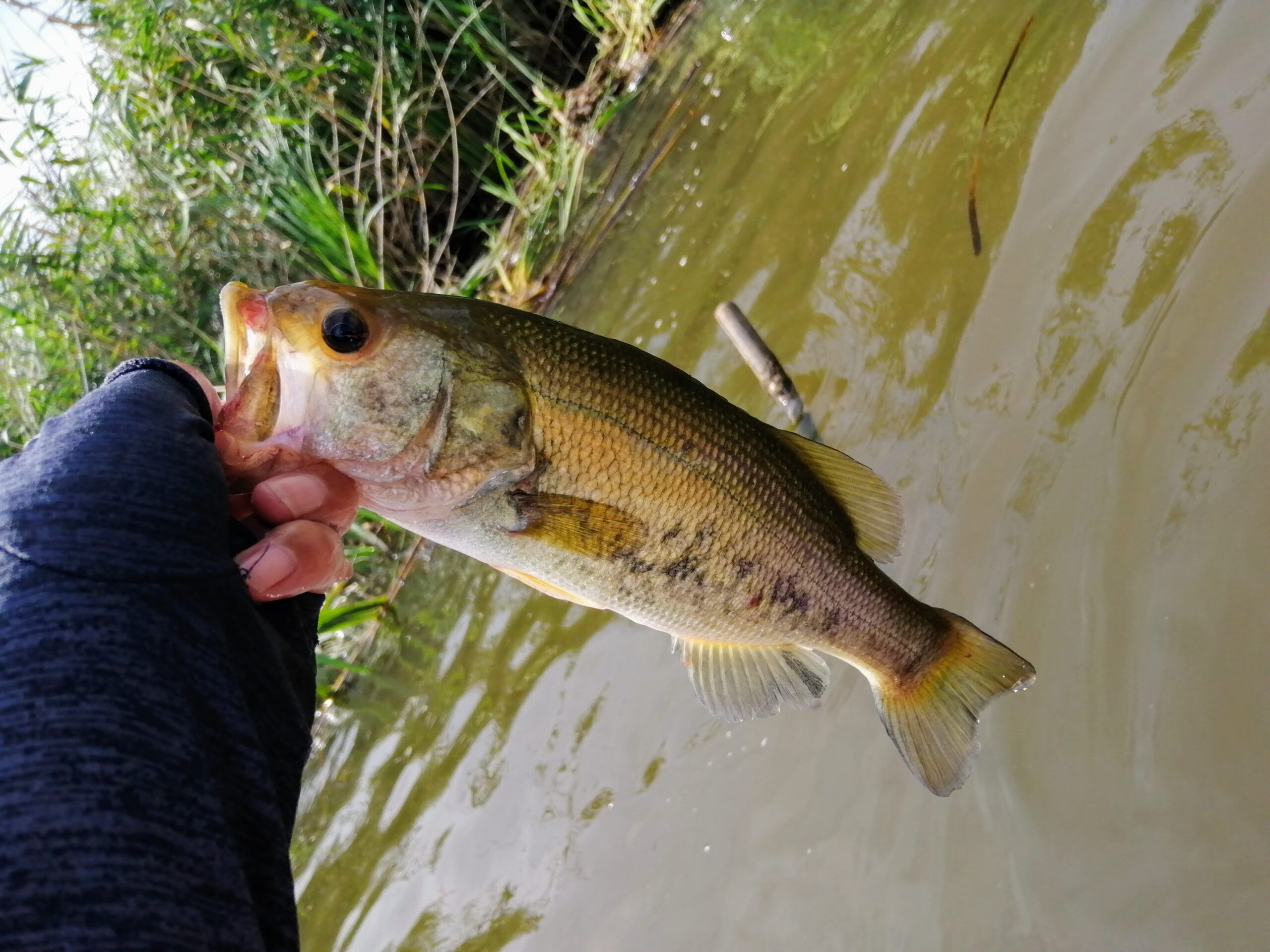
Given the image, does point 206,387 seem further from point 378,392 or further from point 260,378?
point 378,392

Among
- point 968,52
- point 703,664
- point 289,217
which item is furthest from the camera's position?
point 289,217

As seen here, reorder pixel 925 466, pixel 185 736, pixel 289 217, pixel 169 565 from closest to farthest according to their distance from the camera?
pixel 185 736 < pixel 169 565 < pixel 925 466 < pixel 289 217

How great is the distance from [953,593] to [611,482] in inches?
62.9

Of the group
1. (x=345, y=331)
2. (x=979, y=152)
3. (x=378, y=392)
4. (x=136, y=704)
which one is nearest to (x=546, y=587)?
(x=378, y=392)

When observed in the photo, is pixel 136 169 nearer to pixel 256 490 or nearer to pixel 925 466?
pixel 256 490

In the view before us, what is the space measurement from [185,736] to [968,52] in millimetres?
4341

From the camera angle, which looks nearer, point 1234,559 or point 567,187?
point 1234,559

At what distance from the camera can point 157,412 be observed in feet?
4.71

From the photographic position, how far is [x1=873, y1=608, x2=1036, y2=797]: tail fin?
2121 mm

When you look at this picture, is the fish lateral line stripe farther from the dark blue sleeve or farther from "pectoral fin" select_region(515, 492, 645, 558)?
the dark blue sleeve

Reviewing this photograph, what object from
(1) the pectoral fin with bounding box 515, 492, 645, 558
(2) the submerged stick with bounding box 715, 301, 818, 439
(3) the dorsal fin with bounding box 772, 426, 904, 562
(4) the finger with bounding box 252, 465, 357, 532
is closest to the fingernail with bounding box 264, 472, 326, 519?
(4) the finger with bounding box 252, 465, 357, 532

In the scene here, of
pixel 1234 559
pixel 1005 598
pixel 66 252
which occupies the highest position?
pixel 1234 559

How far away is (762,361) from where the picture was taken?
130 inches

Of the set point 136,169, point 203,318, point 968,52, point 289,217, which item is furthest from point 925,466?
point 136,169
